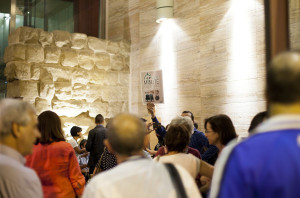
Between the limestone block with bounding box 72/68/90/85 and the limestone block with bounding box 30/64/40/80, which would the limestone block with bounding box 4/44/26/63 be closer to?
the limestone block with bounding box 30/64/40/80

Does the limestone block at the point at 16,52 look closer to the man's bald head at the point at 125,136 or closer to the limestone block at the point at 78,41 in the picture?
the limestone block at the point at 78,41

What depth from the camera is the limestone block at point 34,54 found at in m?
5.94

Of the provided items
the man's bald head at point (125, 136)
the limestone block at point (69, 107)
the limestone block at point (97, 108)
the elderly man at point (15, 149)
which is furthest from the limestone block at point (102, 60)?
the man's bald head at point (125, 136)

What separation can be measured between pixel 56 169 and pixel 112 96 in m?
4.31

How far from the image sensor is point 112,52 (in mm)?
7008

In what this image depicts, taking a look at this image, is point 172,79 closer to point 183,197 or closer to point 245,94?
point 245,94

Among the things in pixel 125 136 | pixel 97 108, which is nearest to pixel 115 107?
pixel 97 108

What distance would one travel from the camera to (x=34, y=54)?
5.98 m

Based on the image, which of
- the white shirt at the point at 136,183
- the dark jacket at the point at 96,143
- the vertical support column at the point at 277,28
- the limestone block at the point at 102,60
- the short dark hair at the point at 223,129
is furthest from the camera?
the limestone block at the point at 102,60

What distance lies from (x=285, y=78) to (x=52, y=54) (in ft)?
18.5

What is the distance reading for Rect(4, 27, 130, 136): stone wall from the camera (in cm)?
592

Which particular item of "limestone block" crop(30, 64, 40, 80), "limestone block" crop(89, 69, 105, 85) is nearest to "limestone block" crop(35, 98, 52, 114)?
"limestone block" crop(30, 64, 40, 80)

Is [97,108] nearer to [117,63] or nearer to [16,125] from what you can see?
[117,63]

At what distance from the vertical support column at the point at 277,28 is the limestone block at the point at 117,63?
17.2 feet
